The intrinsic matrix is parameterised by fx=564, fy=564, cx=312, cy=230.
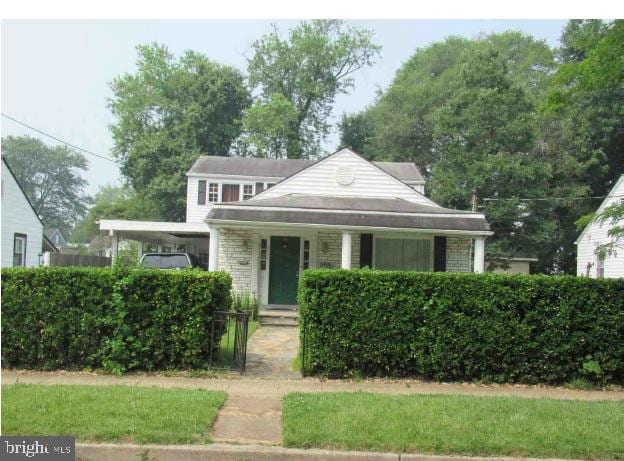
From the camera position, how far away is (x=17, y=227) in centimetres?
1975

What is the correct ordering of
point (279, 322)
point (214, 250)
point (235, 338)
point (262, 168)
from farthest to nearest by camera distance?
point (262, 168), point (214, 250), point (279, 322), point (235, 338)

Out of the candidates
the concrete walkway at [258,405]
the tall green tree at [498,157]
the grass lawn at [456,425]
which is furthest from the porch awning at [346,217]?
the tall green tree at [498,157]

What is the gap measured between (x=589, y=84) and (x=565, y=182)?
84.6 feet

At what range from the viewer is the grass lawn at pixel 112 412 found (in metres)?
5.58

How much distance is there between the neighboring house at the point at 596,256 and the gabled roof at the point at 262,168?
789cm

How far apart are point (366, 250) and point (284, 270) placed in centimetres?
261

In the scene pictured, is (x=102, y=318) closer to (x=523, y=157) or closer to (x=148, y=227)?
(x=148, y=227)

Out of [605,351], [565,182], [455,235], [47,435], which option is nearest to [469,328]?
[605,351]

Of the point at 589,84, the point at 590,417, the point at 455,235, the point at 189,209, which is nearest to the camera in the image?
Result: the point at 590,417

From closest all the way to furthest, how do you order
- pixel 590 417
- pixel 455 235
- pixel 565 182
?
1. pixel 590 417
2. pixel 455 235
3. pixel 565 182

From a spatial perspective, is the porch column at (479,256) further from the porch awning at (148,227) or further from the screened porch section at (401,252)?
the porch awning at (148,227)

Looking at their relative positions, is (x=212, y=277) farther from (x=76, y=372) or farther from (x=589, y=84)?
(x=589, y=84)

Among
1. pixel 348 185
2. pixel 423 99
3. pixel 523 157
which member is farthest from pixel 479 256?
pixel 423 99

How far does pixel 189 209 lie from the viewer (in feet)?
87.6
